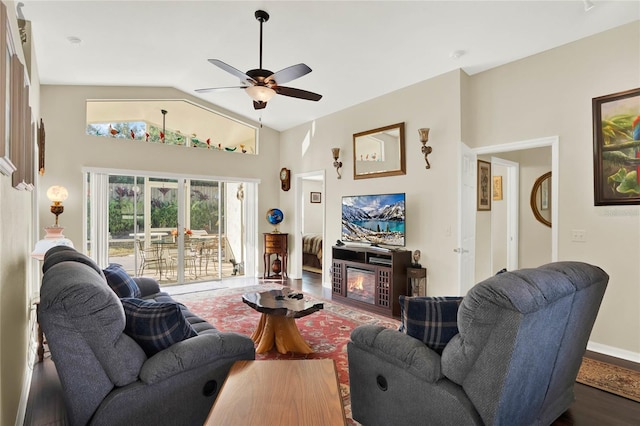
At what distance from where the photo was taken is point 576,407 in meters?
2.39

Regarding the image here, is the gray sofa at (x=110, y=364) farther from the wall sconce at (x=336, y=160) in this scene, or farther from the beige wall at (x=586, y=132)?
the wall sconce at (x=336, y=160)

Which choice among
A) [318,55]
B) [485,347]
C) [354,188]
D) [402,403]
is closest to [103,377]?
[402,403]

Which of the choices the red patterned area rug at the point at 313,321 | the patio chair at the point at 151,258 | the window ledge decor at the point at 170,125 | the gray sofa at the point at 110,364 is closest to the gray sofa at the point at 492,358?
the red patterned area rug at the point at 313,321

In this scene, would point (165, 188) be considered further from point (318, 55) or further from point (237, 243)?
point (318, 55)

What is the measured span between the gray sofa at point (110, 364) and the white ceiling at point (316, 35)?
9.08ft

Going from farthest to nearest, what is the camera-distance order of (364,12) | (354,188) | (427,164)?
(354,188), (427,164), (364,12)

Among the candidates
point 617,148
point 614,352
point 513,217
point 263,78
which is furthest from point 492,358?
point 513,217

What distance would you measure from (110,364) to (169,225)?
4.74 metres

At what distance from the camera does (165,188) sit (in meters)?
5.98

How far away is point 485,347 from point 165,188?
5.73 metres

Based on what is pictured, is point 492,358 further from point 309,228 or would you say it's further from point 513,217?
point 309,228

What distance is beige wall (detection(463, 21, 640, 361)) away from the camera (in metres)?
3.20

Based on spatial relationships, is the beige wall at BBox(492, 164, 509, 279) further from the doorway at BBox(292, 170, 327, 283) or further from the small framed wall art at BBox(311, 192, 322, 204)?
the small framed wall art at BBox(311, 192, 322, 204)

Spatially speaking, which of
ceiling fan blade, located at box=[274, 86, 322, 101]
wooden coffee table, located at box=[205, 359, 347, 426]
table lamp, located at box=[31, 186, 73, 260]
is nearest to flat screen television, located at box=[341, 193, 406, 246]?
ceiling fan blade, located at box=[274, 86, 322, 101]
